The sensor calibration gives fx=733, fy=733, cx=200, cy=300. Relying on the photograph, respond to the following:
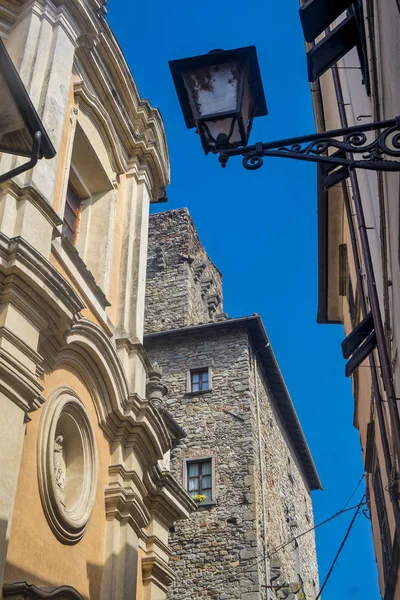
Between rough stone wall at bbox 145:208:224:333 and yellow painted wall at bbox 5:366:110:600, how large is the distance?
16460 millimetres

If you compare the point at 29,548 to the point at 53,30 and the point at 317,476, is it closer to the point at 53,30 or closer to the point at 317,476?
the point at 53,30

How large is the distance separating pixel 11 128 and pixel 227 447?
53.8 feet

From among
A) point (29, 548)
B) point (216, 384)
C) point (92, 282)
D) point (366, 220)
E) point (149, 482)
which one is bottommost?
point (29, 548)

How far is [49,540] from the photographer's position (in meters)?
7.02

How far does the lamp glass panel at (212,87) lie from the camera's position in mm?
4113

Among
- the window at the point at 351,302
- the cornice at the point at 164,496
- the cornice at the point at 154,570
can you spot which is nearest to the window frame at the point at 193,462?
the window at the point at 351,302

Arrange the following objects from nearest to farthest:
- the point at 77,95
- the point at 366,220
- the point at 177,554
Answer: the point at 366,220
the point at 77,95
the point at 177,554

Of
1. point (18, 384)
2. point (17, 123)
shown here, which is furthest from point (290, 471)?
point (17, 123)

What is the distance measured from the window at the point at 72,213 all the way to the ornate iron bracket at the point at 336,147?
5.84 metres

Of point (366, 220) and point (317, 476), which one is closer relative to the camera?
point (366, 220)

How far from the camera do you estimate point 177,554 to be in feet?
62.5

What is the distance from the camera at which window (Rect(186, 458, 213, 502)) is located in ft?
64.8

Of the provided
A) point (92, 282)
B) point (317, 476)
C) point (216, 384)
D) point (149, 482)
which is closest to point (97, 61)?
point (92, 282)

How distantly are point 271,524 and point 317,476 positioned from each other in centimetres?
945
